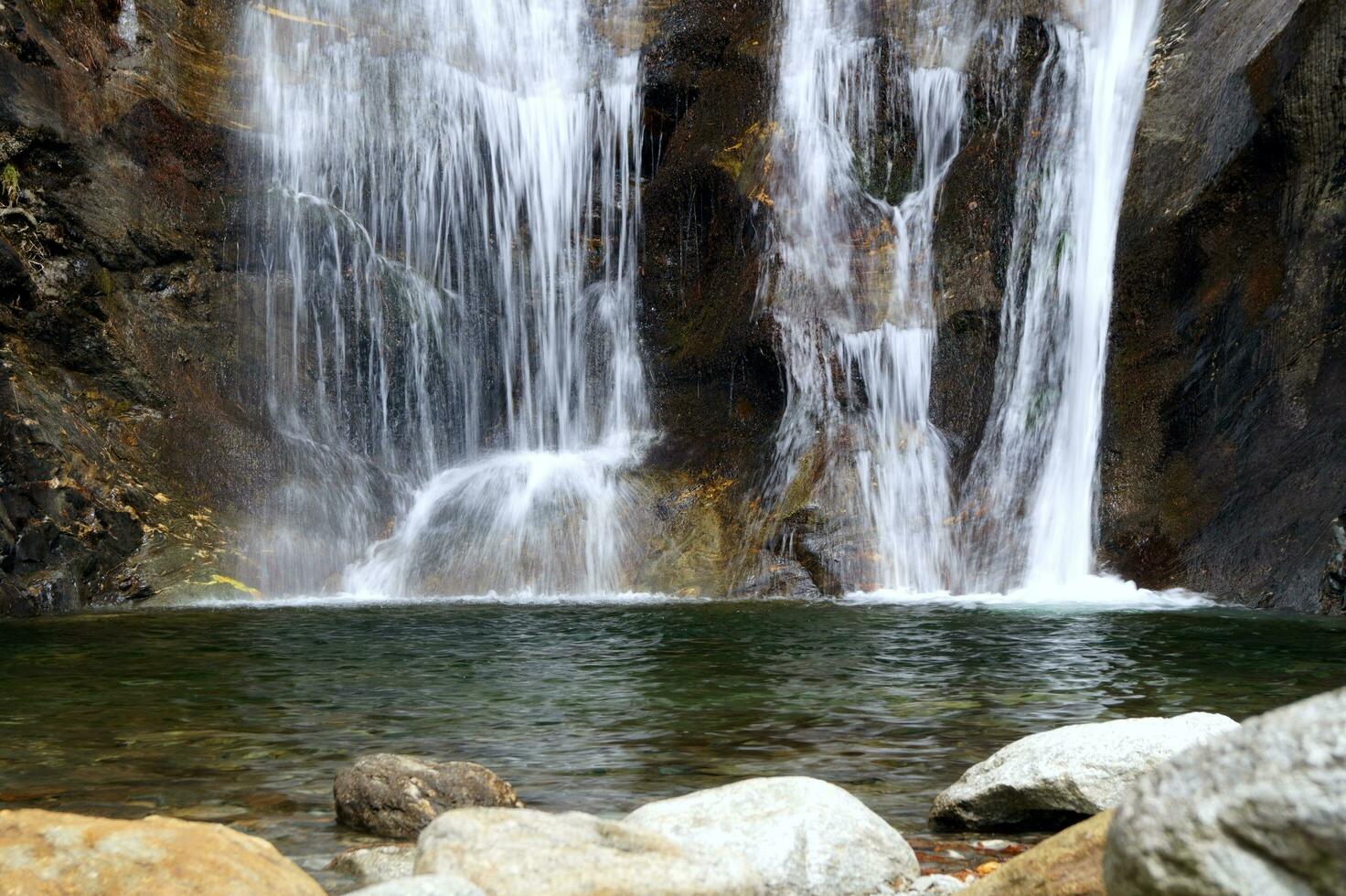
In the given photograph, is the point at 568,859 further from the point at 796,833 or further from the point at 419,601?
the point at 419,601

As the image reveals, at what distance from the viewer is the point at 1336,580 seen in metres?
12.3

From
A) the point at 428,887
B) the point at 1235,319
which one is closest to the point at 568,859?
the point at 428,887

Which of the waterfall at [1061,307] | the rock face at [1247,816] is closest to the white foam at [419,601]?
the waterfall at [1061,307]

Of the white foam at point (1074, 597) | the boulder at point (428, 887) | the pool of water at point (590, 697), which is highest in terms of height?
the boulder at point (428, 887)

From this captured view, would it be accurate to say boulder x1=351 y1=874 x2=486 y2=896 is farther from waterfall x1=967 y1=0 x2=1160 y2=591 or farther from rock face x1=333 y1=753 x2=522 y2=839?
waterfall x1=967 y1=0 x2=1160 y2=591

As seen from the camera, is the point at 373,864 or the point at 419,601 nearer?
the point at 373,864

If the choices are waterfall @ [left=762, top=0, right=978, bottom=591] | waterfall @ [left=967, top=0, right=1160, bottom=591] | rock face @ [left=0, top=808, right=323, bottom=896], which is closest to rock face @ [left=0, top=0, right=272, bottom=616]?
waterfall @ [left=762, top=0, right=978, bottom=591]

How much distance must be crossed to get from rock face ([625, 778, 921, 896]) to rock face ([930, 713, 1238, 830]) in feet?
2.46

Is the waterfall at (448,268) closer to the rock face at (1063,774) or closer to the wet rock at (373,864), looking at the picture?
the rock face at (1063,774)

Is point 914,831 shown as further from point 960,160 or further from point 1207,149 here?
point 960,160

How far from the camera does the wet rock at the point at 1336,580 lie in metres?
12.2

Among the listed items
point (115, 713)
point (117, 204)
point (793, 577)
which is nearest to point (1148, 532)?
point (793, 577)

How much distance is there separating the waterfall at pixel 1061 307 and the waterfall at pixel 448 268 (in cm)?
579

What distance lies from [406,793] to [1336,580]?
35.6ft
